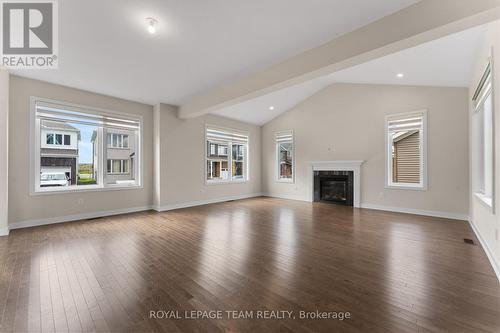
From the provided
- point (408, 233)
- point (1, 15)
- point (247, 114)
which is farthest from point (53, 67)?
point (408, 233)

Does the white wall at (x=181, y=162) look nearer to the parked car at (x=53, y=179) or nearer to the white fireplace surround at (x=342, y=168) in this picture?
the parked car at (x=53, y=179)

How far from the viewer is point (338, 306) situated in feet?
6.05

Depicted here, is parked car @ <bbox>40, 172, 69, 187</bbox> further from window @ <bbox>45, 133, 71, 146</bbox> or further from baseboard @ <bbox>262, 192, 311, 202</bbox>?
baseboard @ <bbox>262, 192, 311, 202</bbox>

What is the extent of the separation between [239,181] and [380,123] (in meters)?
4.79

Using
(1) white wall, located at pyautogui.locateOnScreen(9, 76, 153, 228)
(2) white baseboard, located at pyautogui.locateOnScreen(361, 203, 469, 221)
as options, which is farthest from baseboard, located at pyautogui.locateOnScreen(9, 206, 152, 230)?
(2) white baseboard, located at pyautogui.locateOnScreen(361, 203, 469, 221)

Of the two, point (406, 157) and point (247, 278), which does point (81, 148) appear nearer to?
point (247, 278)

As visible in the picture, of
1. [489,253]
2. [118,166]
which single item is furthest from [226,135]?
[489,253]

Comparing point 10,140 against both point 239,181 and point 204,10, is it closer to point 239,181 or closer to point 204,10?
point 204,10

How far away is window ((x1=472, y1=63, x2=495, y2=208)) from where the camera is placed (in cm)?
318

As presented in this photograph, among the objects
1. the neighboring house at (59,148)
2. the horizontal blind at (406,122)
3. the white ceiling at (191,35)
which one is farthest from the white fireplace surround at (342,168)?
the neighboring house at (59,148)

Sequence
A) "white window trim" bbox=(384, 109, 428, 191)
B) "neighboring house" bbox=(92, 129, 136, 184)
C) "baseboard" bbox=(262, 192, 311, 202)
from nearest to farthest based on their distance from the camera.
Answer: "white window trim" bbox=(384, 109, 428, 191)
"neighboring house" bbox=(92, 129, 136, 184)
"baseboard" bbox=(262, 192, 311, 202)

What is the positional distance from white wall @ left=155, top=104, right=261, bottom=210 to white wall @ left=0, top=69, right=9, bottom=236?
271 cm

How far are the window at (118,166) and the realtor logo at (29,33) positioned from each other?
2418 millimetres

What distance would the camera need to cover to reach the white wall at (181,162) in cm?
591
